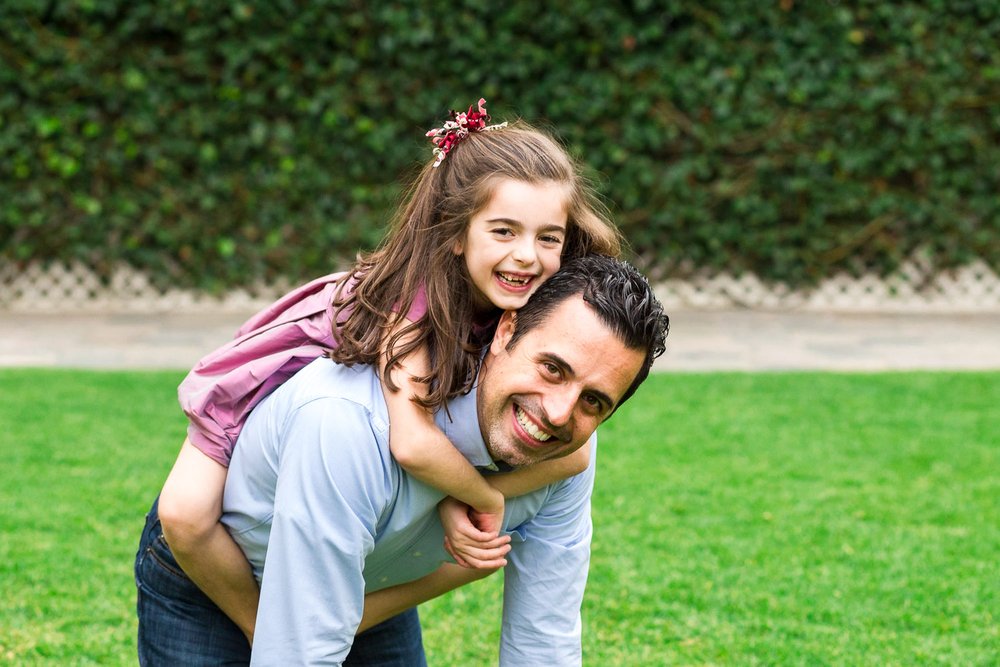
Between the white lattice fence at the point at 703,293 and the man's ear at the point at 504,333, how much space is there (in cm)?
747

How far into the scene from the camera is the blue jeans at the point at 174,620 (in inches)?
115

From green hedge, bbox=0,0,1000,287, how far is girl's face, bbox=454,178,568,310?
20.6ft

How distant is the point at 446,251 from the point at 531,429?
582 mm

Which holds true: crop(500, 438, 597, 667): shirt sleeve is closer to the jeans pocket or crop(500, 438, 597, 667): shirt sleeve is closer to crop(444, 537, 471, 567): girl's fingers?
crop(444, 537, 471, 567): girl's fingers

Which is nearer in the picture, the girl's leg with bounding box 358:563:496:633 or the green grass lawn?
the girl's leg with bounding box 358:563:496:633

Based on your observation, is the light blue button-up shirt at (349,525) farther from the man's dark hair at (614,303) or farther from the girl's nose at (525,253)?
the girl's nose at (525,253)

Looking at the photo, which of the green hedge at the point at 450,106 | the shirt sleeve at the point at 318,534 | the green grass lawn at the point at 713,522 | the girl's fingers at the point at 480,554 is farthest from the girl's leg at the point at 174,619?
the green hedge at the point at 450,106

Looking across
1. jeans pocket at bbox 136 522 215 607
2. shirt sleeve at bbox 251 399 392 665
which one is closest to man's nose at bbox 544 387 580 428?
shirt sleeve at bbox 251 399 392 665

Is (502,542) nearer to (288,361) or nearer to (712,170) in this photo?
(288,361)

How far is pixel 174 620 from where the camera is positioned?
2.95 metres

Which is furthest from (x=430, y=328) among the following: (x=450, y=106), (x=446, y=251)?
(x=450, y=106)

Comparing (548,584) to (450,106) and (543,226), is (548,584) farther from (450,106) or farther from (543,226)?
(450,106)

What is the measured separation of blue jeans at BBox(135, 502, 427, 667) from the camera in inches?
115

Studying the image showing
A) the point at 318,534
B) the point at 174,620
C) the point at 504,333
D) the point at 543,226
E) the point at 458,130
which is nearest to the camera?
the point at 318,534
